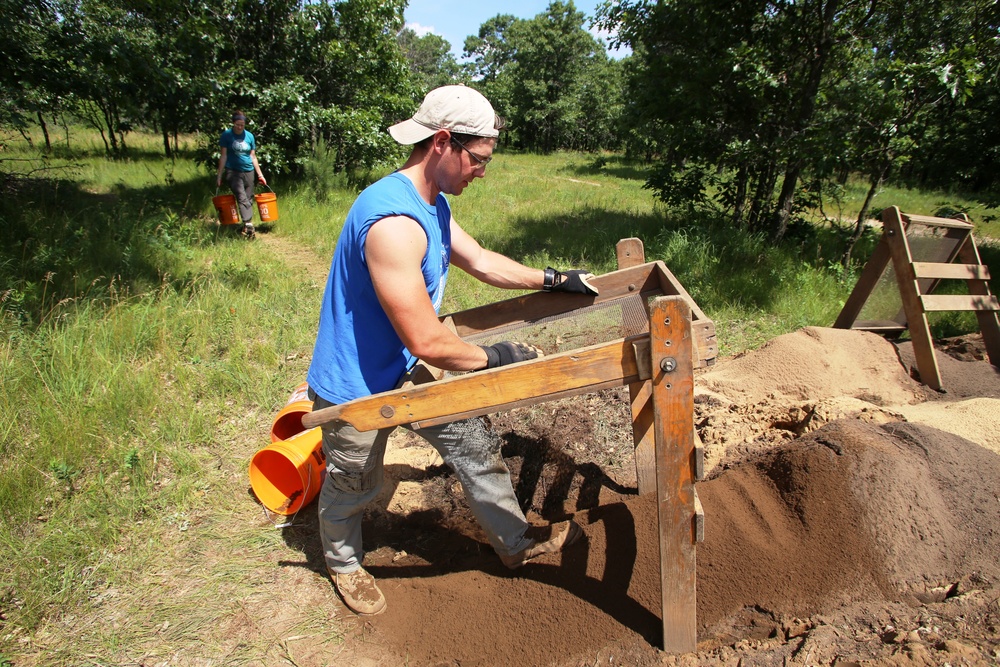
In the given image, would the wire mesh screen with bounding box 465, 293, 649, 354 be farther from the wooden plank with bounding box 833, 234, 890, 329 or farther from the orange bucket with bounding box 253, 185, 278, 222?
the orange bucket with bounding box 253, 185, 278, 222

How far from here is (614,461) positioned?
3516mm

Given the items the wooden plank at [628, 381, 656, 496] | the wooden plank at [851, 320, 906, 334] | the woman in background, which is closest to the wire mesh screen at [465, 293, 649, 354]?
the wooden plank at [628, 381, 656, 496]

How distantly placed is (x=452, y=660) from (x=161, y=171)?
13.8m

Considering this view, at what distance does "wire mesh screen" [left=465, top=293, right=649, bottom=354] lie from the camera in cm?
275

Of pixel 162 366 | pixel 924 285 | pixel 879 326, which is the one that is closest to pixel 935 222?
pixel 924 285

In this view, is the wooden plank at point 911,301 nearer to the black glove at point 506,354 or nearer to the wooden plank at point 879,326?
the wooden plank at point 879,326

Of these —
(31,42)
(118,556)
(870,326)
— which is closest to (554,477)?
(118,556)

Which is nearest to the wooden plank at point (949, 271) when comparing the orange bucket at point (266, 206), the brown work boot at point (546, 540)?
the brown work boot at point (546, 540)

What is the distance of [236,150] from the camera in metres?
8.65

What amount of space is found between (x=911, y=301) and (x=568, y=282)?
9.91 ft

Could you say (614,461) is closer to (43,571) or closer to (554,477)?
(554,477)

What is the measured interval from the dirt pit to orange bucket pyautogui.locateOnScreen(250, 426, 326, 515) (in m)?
0.21

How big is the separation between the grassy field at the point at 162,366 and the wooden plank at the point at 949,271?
1.41 metres

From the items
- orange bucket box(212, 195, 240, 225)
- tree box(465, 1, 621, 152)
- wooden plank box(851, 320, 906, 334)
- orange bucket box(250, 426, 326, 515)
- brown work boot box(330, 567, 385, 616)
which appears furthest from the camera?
tree box(465, 1, 621, 152)
